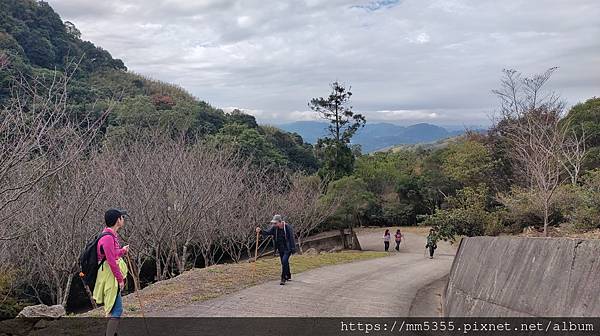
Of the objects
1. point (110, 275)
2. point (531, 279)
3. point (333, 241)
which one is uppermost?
point (110, 275)

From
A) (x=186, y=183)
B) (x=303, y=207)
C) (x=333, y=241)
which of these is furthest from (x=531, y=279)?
(x=333, y=241)

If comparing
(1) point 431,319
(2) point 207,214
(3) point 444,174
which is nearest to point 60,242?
(2) point 207,214

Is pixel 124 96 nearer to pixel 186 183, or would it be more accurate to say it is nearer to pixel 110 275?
pixel 186 183

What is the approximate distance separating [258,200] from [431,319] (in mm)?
18173

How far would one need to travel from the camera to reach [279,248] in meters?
12.4

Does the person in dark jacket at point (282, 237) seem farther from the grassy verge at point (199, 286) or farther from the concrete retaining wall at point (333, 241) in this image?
the concrete retaining wall at point (333, 241)

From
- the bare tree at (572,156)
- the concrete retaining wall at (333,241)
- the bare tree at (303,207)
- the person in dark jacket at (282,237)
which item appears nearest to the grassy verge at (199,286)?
the person in dark jacket at (282,237)

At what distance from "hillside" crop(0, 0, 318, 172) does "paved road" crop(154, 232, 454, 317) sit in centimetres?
1630

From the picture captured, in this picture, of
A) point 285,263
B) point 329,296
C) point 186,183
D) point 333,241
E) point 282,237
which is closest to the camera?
point 329,296

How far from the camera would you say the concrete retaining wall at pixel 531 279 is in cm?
566

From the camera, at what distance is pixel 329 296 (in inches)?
447

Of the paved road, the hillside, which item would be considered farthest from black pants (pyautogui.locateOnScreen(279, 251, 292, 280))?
the hillside

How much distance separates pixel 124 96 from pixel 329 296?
35361mm

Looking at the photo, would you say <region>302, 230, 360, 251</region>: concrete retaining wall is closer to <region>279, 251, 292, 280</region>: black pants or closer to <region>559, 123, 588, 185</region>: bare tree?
<region>559, 123, 588, 185</region>: bare tree
